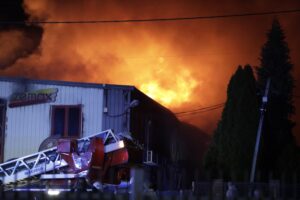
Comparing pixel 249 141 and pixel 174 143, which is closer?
pixel 249 141

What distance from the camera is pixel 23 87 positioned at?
25.0 meters

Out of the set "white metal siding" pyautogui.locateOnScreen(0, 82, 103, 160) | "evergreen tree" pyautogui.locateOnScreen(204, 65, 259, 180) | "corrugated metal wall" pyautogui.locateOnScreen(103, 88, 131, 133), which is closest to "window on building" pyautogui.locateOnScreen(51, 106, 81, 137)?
"white metal siding" pyautogui.locateOnScreen(0, 82, 103, 160)

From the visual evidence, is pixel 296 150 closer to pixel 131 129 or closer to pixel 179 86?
pixel 131 129

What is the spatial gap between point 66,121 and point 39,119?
1.12 m

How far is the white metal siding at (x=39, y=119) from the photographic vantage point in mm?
24422

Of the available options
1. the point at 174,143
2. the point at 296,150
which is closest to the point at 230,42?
the point at 174,143

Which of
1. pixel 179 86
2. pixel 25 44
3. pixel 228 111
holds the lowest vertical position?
pixel 228 111

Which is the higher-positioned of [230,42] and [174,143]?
[230,42]

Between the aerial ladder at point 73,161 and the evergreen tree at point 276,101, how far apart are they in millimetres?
8494

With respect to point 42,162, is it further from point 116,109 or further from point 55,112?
point 116,109

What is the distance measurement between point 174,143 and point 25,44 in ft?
50.0

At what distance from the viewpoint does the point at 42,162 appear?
20391 mm

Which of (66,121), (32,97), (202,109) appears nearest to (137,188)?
(66,121)

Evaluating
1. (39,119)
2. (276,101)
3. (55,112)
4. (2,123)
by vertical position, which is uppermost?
(276,101)
